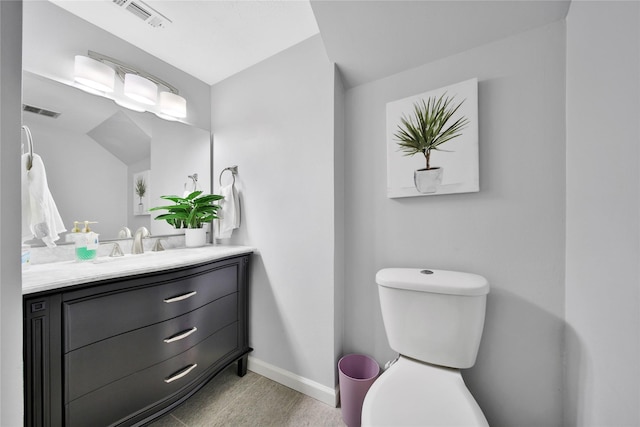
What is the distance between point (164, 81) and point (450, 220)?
2.09m

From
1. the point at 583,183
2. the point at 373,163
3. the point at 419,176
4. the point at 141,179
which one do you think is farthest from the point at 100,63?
the point at 583,183

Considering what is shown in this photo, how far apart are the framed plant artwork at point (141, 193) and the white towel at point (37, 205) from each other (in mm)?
387

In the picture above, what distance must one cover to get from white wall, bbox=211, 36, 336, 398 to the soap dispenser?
30.0 inches

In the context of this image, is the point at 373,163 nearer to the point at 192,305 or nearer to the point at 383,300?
the point at 383,300

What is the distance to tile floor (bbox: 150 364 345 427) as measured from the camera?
118 cm

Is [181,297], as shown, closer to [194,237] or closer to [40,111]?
[194,237]

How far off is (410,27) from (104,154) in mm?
1845

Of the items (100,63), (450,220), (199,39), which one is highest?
(199,39)

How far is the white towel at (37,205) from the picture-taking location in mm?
1056

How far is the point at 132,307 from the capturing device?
98cm

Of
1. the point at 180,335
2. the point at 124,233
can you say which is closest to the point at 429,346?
the point at 180,335

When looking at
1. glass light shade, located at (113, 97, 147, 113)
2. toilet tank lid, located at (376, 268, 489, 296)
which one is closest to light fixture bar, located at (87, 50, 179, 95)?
glass light shade, located at (113, 97, 147, 113)

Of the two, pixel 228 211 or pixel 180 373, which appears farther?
pixel 228 211

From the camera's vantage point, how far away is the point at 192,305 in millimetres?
1205
